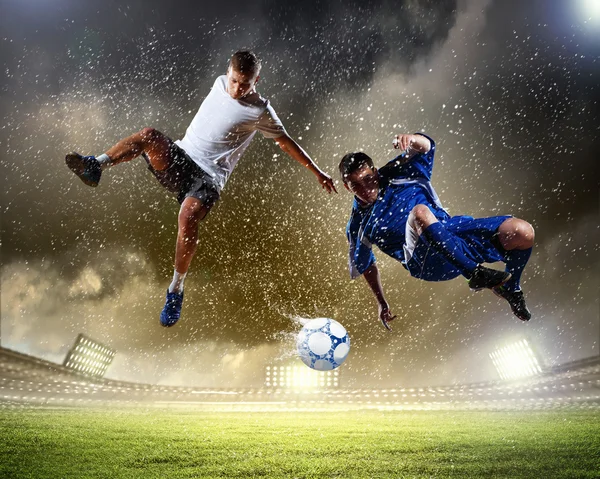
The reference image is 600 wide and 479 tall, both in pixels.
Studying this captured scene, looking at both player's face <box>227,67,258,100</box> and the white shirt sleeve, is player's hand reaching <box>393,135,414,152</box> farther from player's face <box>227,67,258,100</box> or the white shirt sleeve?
player's face <box>227,67,258,100</box>

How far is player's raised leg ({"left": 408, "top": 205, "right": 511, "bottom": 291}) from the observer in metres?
4.47

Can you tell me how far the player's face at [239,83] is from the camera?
5344 millimetres

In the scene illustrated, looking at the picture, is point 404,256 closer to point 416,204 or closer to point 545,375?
point 416,204

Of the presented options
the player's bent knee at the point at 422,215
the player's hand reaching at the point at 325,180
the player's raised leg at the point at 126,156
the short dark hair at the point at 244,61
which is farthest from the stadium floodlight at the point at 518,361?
the player's raised leg at the point at 126,156

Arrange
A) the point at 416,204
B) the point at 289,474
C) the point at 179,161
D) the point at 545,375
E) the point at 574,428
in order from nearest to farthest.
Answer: the point at 289,474
the point at 416,204
the point at 179,161
the point at 574,428
the point at 545,375

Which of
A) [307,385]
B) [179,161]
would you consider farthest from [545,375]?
[179,161]

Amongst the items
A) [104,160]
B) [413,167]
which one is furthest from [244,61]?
[413,167]

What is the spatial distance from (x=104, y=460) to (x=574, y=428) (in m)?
7.32

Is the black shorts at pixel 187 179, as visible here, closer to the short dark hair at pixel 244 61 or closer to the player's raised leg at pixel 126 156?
the player's raised leg at pixel 126 156

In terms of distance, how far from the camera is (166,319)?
20.1ft

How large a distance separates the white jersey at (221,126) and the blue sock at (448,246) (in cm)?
273

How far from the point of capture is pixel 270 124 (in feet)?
19.5

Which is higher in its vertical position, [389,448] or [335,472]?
[389,448]

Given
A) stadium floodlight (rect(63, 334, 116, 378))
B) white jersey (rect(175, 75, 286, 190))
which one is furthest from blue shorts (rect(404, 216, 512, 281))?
stadium floodlight (rect(63, 334, 116, 378))
